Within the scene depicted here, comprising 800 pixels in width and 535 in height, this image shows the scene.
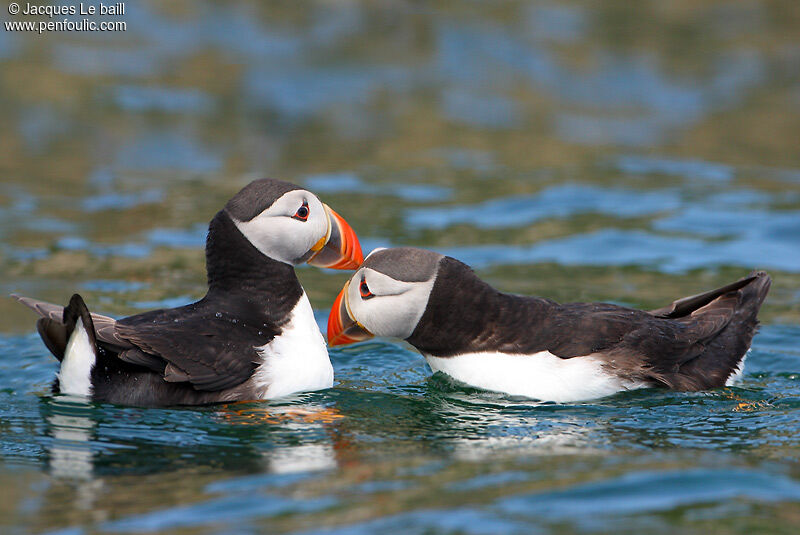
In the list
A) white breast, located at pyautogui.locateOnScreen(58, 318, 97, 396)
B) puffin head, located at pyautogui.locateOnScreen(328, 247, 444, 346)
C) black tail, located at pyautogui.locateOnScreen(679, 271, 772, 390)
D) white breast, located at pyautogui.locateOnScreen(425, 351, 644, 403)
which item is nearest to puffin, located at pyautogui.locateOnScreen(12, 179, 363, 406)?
white breast, located at pyautogui.locateOnScreen(58, 318, 97, 396)

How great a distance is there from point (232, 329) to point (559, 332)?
6.52 ft

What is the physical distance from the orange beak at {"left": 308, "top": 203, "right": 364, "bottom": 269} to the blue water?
876 mm

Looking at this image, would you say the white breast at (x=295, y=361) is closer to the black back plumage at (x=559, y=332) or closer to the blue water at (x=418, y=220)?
the blue water at (x=418, y=220)

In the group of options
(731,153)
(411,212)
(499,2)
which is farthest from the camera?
(499,2)

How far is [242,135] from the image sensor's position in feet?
47.6

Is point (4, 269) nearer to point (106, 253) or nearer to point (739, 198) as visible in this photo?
point (106, 253)

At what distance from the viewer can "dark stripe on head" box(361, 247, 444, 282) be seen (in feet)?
21.6

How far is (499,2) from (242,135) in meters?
6.04

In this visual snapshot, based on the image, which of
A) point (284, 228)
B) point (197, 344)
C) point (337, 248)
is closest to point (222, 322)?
point (197, 344)

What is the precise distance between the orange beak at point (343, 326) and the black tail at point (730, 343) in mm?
2055

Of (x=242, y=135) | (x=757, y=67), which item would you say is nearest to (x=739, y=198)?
(x=757, y=67)

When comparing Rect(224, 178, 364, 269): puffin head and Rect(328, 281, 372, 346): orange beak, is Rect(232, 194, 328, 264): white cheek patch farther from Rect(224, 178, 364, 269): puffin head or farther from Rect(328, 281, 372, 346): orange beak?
Rect(328, 281, 372, 346): orange beak
